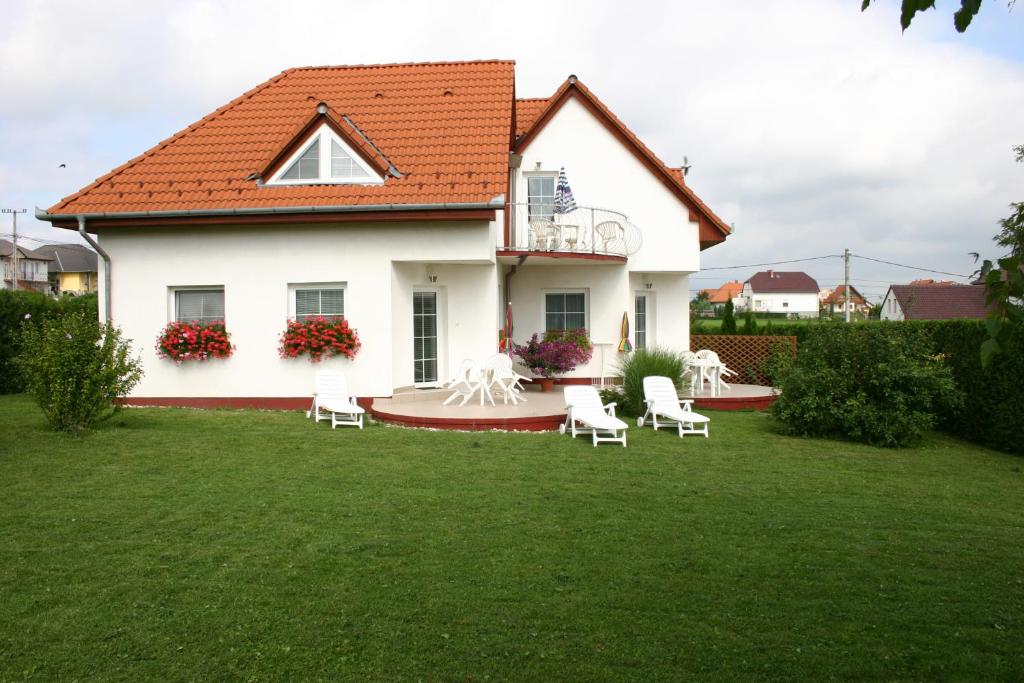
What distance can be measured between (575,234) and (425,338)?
459 cm

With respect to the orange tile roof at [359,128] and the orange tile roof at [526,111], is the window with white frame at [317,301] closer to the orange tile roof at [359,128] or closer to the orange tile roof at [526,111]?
the orange tile roof at [359,128]

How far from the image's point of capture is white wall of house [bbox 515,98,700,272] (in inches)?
729

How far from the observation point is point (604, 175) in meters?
18.6

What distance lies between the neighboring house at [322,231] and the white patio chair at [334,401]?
4.25ft

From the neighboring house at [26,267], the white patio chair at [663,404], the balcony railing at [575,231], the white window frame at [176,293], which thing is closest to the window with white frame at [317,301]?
the white window frame at [176,293]

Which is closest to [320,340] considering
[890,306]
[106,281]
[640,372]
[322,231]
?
[322,231]

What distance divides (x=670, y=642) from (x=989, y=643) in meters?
1.80

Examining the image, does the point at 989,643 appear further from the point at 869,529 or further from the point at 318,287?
the point at 318,287

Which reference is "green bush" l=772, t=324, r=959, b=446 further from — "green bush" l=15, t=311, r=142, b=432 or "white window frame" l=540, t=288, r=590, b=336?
"green bush" l=15, t=311, r=142, b=432

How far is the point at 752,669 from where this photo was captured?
4141mm

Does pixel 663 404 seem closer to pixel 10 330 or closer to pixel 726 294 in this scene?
pixel 10 330

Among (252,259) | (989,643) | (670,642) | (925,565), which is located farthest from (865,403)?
(252,259)

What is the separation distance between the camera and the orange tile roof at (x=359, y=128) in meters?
13.8

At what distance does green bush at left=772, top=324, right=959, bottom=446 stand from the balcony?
5.49m
